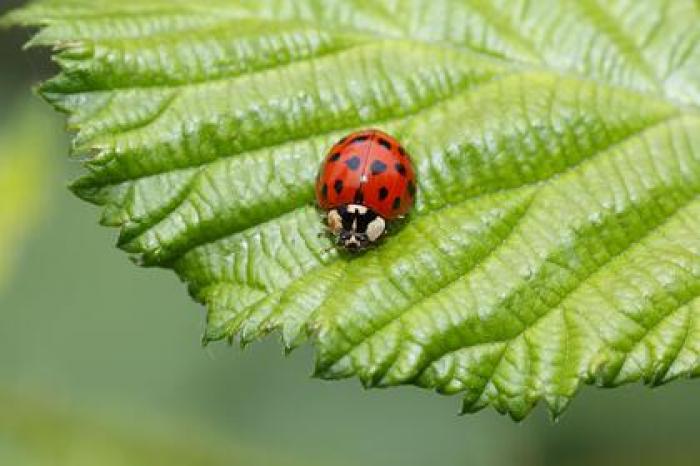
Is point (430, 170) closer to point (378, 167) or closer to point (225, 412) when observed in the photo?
point (378, 167)

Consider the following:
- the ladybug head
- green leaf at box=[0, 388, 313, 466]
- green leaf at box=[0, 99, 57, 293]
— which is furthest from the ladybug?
green leaf at box=[0, 99, 57, 293]

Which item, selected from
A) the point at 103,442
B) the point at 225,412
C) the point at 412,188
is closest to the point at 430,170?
the point at 412,188

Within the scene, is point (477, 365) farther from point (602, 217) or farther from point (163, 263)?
point (163, 263)

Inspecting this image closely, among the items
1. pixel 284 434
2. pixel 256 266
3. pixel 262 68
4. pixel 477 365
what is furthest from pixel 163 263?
pixel 284 434

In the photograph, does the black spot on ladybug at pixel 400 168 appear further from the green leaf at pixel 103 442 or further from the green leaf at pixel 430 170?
the green leaf at pixel 103 442

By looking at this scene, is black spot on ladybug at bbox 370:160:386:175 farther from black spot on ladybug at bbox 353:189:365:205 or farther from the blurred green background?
the blurred green background

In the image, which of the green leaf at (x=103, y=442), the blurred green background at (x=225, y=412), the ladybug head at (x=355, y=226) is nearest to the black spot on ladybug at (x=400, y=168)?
the ladybug head at (x=355, y=226)
